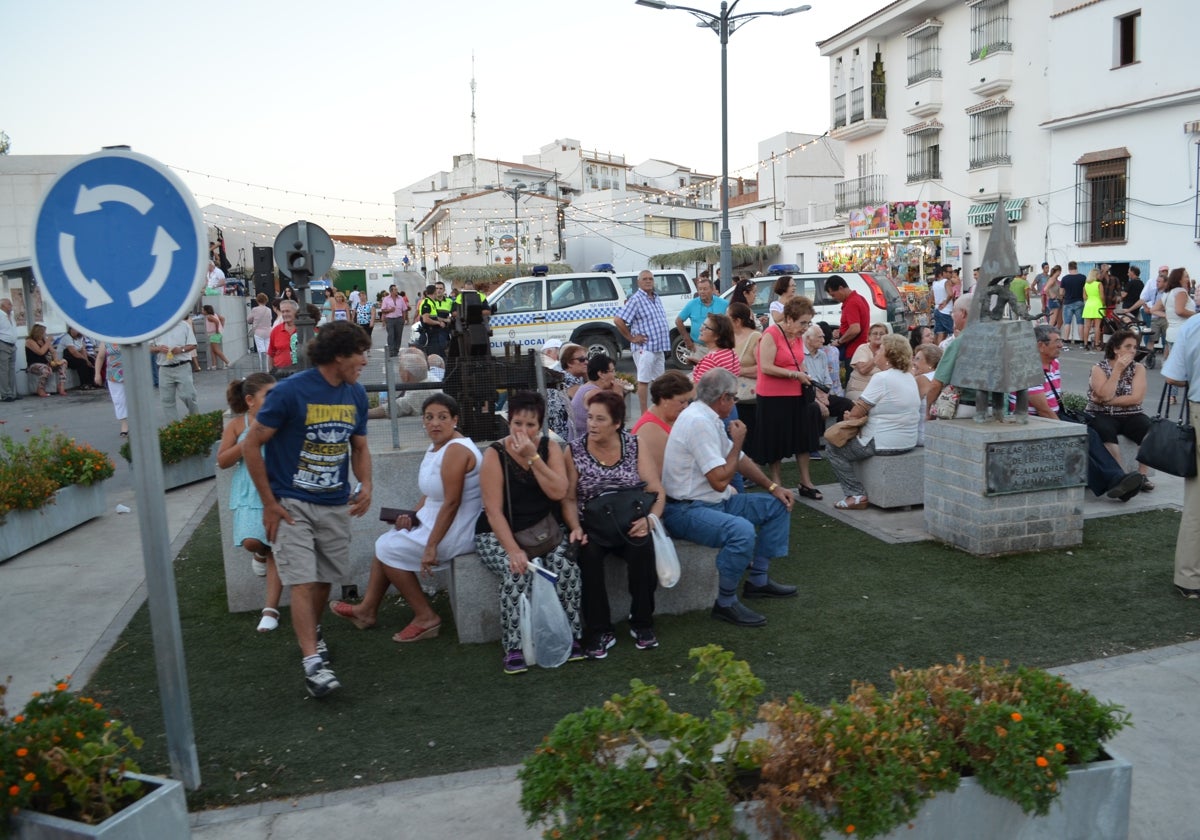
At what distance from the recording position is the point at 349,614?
5.95 meters

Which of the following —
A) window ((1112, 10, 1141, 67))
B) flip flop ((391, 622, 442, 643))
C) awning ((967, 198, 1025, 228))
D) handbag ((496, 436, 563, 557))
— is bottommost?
flip flop ((391, 622, 442, 643))

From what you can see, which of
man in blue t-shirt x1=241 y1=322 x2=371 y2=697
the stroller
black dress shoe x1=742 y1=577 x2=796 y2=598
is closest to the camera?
man in blue t-shirt x1=241 y1=322 x2=371 y2=697

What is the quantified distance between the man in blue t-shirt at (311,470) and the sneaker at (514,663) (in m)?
0.84

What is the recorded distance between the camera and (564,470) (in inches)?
209

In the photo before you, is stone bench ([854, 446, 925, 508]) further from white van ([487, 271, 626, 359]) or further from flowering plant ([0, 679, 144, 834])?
white van ([487, 271, 626, 359])

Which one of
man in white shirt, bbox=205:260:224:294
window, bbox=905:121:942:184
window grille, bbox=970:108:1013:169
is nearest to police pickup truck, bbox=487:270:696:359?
man in white shirt, bbox=205:260:224:294

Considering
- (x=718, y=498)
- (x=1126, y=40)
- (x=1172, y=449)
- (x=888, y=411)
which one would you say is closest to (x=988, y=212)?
(x=1126, y=40)

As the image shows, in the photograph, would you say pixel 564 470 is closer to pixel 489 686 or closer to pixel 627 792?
pixel 489 686

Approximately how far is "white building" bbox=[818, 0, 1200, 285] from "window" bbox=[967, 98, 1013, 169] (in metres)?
0.05

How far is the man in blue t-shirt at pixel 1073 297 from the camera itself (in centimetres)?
2212

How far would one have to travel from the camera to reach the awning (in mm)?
28312

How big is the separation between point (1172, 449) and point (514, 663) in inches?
156

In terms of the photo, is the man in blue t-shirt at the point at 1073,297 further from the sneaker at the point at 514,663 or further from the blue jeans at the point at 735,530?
the sneaker at the point at 514,663

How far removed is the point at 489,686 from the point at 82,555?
4538 mm
